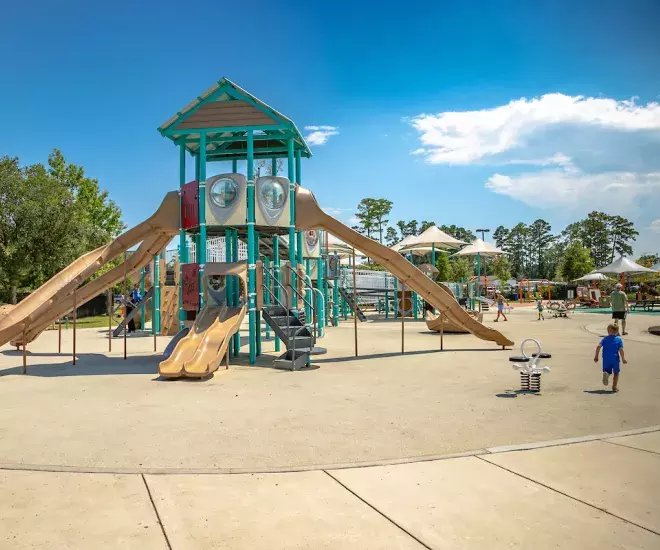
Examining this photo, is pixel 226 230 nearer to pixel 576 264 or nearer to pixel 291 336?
pixel 291 336

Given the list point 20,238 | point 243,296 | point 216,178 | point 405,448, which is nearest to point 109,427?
point 405,448

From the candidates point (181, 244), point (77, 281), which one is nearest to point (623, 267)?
point (181, 244)

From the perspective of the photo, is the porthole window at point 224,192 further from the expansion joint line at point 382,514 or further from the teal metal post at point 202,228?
the expansion joint line at point 382,514

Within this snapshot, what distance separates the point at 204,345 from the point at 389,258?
630cm

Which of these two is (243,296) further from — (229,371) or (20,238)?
(20,238)

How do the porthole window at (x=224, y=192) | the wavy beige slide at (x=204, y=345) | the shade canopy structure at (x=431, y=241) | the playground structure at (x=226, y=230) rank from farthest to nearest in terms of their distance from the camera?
the shade canopy structure at (x=431, y=241), the porthole window at (x=224, y=192), the playground structure at (x=226, y=230), the wavy beige slide at (x=204, y=345)

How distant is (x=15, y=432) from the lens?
25.8 feet

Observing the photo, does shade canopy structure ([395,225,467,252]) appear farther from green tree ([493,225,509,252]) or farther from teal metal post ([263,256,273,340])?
green tree ([493,225,509,252])

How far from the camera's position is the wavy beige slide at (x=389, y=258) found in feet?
54.1

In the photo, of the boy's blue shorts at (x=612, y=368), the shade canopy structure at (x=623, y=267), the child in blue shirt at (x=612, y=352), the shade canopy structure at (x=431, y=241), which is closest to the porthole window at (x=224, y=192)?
the child in blue shirt at (x=612, y=352)

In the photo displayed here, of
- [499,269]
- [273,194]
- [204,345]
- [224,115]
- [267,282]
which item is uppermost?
[224,115]

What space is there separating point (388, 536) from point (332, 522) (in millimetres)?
498

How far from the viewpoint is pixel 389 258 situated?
1694cm

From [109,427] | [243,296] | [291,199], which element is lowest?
[109,427]
